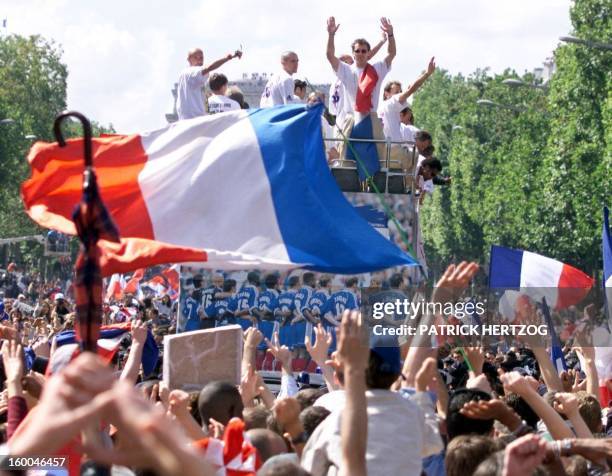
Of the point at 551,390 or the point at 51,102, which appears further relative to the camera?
the point at 51,102

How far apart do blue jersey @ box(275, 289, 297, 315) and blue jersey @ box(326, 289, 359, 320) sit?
0.34 m

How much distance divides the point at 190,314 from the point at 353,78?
10.0 feet

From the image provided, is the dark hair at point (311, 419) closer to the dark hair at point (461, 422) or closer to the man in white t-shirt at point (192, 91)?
the dark hair at point (461, 422)

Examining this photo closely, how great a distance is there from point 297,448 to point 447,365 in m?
5.60

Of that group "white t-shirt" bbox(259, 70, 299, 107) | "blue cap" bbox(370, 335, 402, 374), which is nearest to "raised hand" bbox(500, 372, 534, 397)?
"blue cap" bbox(370, 335, 402, 374)

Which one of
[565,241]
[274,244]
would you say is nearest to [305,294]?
[274,244]

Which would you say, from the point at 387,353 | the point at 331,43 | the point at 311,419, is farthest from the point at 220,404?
the point at 331,43

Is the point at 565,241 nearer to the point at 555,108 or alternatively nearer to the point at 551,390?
the point at 555,108

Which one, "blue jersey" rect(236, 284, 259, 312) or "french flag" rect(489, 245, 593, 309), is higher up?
"french flag" rect(489, 245, 593, 309)

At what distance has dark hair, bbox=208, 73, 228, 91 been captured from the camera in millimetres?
16094

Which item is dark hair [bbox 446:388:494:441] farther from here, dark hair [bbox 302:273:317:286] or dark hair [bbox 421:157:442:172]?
dark hair [bbox 421:157:442:172]

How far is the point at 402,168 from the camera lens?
1598cm

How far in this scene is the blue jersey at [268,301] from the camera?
14641 millimetres

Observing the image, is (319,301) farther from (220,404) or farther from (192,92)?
(220,404)
